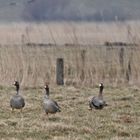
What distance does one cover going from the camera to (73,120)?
1444 cm

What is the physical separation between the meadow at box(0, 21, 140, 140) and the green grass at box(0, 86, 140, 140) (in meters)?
0.02

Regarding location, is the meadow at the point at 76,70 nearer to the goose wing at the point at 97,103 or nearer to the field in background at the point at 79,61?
the field in background at the point at 79,61

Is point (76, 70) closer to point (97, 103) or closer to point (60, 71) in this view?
point (60, 71)

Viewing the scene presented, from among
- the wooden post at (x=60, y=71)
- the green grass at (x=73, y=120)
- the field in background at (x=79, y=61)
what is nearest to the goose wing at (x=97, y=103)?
the green grass at (x=73, y=120)

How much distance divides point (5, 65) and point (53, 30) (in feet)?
9.99

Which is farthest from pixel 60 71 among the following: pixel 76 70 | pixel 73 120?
pixel 73 120

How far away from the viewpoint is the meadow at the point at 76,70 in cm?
1600

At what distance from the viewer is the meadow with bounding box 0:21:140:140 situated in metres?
16.0

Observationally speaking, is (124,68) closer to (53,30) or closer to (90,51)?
(90,51)

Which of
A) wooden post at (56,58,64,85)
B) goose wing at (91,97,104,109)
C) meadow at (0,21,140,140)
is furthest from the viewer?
wooden post at (56,58,64,85)

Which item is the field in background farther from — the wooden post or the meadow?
the wooden post

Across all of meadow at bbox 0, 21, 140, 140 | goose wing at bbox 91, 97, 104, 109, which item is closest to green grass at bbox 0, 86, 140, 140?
meadow at bbox 0, 21, 140, 140

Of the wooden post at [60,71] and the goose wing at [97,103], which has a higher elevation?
the wooden post at [60,71]

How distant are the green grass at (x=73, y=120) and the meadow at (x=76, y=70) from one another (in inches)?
0.8
